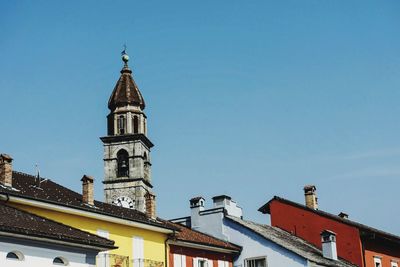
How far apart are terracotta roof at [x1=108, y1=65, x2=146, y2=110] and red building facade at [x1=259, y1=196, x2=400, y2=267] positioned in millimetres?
25344

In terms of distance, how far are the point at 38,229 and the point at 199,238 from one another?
46.3ft

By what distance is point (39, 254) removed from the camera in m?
21.7

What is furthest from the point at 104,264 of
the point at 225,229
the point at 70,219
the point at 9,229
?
the point at 225,229

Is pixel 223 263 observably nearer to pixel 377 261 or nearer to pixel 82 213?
pixel 82 213

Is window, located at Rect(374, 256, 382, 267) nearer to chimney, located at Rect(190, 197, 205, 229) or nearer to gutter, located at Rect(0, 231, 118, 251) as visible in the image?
chimney, located at Rect(190, 197, 205, 229)

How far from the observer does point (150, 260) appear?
30.3 m

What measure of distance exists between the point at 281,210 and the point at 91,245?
21.9 m

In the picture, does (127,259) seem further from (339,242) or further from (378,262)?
(378,262)

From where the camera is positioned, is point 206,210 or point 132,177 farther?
point 132,177

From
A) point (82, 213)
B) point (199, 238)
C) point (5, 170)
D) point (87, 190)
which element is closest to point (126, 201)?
point (199, 238)

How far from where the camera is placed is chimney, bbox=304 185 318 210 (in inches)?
1831

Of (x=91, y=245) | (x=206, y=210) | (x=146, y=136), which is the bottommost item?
(x=91, y=245)

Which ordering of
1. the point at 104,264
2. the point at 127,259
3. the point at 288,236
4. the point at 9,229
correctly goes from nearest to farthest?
the point at 9,229 → the point at 104,264 → the point at 127,259 → the point at 288,236

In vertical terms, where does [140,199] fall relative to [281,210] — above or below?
above
